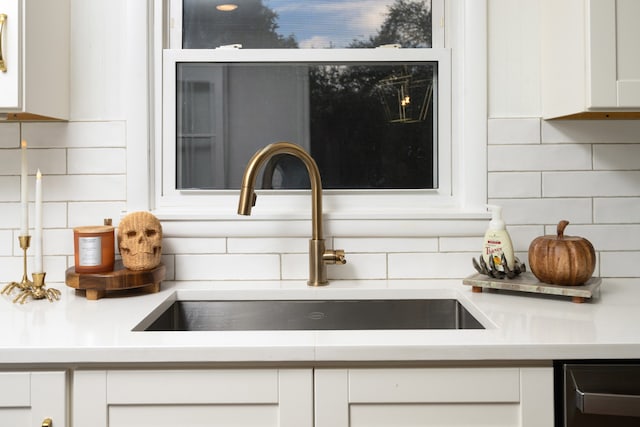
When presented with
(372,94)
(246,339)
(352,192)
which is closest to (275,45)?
(372,94)

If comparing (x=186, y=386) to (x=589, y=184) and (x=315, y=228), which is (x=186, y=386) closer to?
(x=315, y=228)

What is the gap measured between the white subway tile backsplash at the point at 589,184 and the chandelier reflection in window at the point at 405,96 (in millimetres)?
452

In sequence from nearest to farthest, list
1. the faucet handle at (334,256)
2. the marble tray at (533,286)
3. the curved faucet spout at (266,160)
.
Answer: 1. the marble tray at (533,286)
2. the curved faucet spout at (266,160)
3. the faucet handle at (334,256)

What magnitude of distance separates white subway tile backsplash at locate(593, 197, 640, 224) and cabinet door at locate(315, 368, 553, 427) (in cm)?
86

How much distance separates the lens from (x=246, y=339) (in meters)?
1.10

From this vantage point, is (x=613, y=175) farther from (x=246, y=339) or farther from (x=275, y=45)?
(x=246, y=339)

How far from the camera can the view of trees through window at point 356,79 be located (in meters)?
1.79

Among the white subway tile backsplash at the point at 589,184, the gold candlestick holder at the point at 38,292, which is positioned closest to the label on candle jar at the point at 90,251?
the gold candlestick holder at the point at 38,292

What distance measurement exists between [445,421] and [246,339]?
0.44m

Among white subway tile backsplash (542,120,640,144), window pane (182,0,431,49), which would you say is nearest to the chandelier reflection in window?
window pane (182,0,431,49)

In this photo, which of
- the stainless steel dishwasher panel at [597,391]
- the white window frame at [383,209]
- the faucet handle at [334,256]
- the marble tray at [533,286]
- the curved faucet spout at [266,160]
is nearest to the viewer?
the stainless steel dishwasher panel at [597,391]

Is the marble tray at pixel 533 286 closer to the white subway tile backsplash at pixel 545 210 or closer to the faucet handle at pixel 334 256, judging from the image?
the white subway tile backsplash at pixel 545 210

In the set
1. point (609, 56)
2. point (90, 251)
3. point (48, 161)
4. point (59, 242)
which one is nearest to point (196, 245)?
point (90, 251)

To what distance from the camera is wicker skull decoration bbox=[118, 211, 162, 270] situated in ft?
5.06
